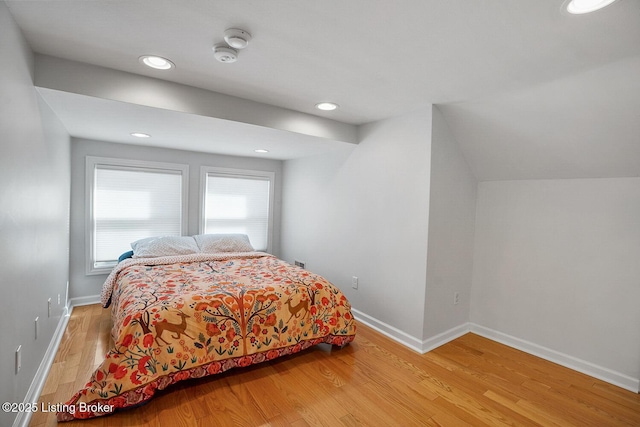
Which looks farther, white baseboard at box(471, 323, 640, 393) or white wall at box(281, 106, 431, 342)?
white wall at box(281, 106, 431, 342)

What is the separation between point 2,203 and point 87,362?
1.58 m

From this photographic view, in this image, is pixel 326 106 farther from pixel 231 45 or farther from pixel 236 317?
pixel 236 317

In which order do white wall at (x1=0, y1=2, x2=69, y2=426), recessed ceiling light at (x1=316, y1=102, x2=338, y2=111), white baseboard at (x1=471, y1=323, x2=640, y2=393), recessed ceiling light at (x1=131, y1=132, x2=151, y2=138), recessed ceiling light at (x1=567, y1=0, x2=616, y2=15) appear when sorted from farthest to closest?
recessed ceiling light at (x1=131, y1=132, x2=151, y2=138)
recessed ceiling light at (x1=316, y1=102, x2=338, y2=111)
white baseboard at (x1=471, y1=323, x2=640, y2=393)
white wall at (x1=0, y1=2, x2=69, y2=426)
recessed ceiling light at (x1=567, y1=0, x2=616, y2=15)

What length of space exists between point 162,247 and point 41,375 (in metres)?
1.60

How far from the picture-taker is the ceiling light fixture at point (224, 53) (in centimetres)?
174

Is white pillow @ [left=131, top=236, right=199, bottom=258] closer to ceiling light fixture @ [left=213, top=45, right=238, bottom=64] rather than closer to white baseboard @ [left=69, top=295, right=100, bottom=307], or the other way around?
white baseboard @ [left=69, top=295, right=100, bottom=307]

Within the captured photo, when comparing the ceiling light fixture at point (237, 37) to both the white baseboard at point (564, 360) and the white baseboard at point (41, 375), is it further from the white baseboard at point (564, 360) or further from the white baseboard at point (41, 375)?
the white baseboard at point (564, 360)

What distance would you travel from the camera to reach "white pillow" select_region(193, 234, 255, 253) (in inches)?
149

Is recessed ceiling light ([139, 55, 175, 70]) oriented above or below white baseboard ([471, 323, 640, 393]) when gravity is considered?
above

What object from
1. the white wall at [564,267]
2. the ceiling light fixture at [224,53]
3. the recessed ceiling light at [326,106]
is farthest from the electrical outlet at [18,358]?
the white wall at [564,267]

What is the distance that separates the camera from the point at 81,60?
1971mm

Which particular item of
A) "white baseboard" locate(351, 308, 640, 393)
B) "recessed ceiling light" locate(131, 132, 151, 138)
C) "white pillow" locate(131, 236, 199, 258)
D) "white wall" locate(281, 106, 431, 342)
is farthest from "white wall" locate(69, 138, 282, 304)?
"white baseboard" locate(351, 308, 640, 393)

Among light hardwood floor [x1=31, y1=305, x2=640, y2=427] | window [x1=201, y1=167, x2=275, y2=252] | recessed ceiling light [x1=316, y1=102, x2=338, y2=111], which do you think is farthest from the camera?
window [x1=201, y1=167, x2=275, y2=252]

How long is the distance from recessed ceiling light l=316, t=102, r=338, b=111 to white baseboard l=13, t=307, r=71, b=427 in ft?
9.11
